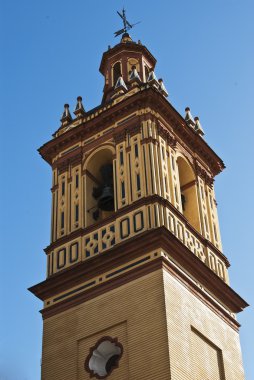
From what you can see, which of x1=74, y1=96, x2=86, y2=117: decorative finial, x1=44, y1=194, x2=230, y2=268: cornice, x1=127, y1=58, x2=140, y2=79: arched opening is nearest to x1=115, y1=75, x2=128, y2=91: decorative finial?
x1=74, y1=96, x2=86, y2=117: decorative finial

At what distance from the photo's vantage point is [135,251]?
2888 centimetres

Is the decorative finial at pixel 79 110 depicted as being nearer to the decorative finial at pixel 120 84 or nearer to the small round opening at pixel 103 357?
the decorative finial at pixel 120 84

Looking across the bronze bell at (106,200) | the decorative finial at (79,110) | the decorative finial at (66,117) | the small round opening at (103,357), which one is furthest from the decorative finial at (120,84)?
the small round opening at (103,357)

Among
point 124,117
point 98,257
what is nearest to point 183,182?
point 124,117

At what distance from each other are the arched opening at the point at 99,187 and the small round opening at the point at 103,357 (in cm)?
527

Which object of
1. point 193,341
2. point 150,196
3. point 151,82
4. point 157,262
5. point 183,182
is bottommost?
point 193,341

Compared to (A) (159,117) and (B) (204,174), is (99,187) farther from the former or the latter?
(B) (204,174)

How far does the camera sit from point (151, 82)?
34.1m

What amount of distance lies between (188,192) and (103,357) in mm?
8241

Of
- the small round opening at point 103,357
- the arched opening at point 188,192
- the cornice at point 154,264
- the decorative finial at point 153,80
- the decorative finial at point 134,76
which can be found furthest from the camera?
the decorative finial at point 134,76

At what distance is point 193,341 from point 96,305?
323cm

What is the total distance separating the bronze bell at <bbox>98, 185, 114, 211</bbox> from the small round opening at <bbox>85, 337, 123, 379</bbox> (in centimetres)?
605

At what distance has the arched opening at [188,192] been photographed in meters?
32.9

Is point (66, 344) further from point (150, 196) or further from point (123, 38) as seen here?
point (123, 38)
